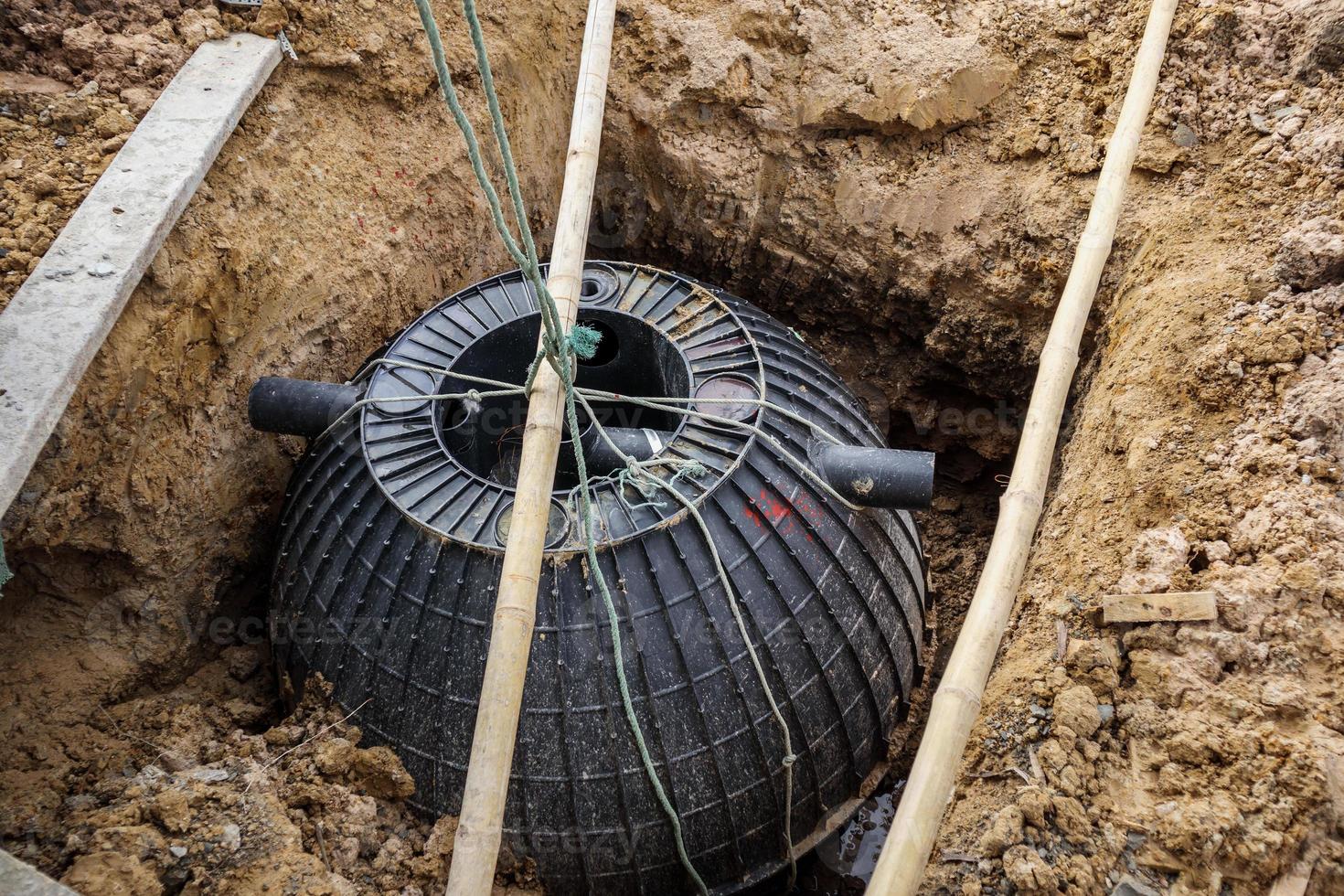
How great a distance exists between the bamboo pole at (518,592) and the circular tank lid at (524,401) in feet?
2.95

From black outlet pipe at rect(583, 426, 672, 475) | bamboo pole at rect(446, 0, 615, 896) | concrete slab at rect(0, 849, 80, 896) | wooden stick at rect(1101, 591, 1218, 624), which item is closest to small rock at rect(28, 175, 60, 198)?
bamboo pole at rect(446, 0, 615, 896)

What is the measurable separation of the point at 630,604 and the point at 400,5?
4904mm

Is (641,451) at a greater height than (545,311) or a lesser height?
lesser

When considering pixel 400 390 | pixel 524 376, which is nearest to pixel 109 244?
pixel 400 390

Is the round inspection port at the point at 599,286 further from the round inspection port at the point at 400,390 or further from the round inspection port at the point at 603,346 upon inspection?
the round inspection port at the point at 400,390

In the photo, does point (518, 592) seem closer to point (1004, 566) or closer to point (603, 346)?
point (1004, 566)

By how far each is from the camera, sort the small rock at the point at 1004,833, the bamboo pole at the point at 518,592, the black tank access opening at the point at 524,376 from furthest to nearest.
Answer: the black tank access opening at the point at 524,376 < the small rock at the point at 1004,833 < the bamboo pole at the point at 518,592

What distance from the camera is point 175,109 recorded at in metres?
5.49

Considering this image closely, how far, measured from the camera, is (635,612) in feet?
15.2

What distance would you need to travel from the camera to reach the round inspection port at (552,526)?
4.68 meters

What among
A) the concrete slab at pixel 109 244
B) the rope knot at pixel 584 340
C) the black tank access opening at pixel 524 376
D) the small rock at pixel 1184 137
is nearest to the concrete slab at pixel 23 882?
the concrete slab at pixel 109 244

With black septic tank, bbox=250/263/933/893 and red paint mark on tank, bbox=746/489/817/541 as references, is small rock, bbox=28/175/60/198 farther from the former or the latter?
red paint mark on tank, bbox=746/489/817/541

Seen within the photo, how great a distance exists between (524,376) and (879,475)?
2.59m

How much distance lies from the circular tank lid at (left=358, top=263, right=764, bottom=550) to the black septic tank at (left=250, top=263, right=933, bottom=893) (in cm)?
2
